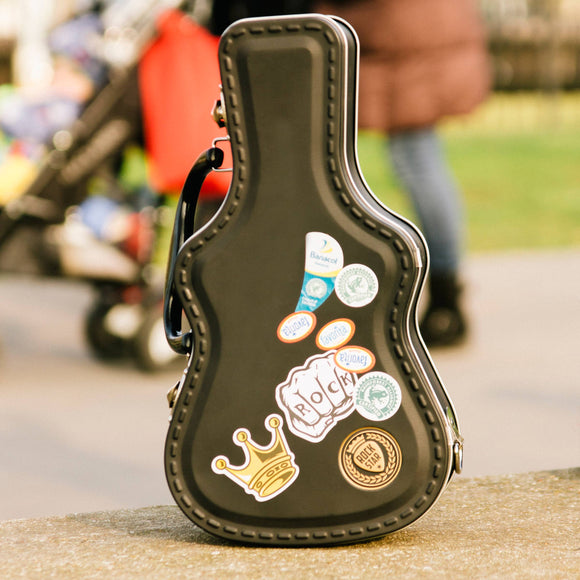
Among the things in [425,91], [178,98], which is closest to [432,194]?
[425,91]

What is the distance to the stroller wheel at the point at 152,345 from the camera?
357 centimetres

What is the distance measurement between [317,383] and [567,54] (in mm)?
14415

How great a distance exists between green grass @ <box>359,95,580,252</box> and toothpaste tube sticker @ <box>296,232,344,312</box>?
2.32 metres

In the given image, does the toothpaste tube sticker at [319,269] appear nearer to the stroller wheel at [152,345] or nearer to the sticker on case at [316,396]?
the sticker on case at [316,396]

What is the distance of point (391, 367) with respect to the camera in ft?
5.95

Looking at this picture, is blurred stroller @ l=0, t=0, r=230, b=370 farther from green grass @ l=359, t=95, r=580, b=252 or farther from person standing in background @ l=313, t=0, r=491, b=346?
green grass @ l=359, t=95, r=580, b=252

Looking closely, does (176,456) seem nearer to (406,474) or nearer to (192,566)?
(192,566)

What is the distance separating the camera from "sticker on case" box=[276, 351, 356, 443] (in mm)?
1825

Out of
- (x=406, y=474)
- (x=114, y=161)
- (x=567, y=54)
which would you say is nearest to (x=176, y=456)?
(x=406, y=474)

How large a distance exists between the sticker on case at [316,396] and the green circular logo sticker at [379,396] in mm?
22

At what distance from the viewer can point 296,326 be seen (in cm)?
183

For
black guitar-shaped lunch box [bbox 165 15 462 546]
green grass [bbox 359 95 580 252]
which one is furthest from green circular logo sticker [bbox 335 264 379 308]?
green grass [bbox 359 95 580 252]

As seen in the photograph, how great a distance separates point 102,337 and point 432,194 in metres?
1.24

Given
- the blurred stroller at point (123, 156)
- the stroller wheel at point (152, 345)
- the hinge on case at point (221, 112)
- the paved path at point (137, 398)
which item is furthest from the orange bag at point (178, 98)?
the hinge on case at point (221, 112)
